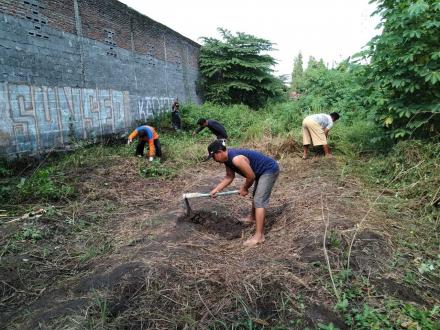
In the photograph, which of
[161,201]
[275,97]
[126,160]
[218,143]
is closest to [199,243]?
[218,143]

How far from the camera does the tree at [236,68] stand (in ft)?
52.2

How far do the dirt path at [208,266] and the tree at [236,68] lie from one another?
1169 centimetres

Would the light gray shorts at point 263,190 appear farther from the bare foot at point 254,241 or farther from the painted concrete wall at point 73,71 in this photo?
the painted concrete wall at point 73,71

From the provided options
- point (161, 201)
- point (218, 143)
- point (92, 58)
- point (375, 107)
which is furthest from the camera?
point (92, 58)

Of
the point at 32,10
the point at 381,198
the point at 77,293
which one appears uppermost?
the point at 32,10

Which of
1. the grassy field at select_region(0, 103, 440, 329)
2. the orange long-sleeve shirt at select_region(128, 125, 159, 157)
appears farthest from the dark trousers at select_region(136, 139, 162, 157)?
the grassy field at select_region(0, 103, 440, 329)

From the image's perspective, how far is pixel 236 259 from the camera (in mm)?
3205

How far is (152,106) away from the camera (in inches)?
473

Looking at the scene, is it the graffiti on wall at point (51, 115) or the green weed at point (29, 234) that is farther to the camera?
the graffiti on wall at point (51, 115)

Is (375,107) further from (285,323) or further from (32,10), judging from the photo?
(32,10)

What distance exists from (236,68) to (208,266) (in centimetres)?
1453

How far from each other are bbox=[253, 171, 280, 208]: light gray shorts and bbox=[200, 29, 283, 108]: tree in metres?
12.5

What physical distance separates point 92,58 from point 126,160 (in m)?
3.56

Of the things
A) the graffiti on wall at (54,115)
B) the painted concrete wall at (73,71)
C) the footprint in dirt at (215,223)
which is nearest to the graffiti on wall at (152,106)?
the painted concrete wall at (73,71)
